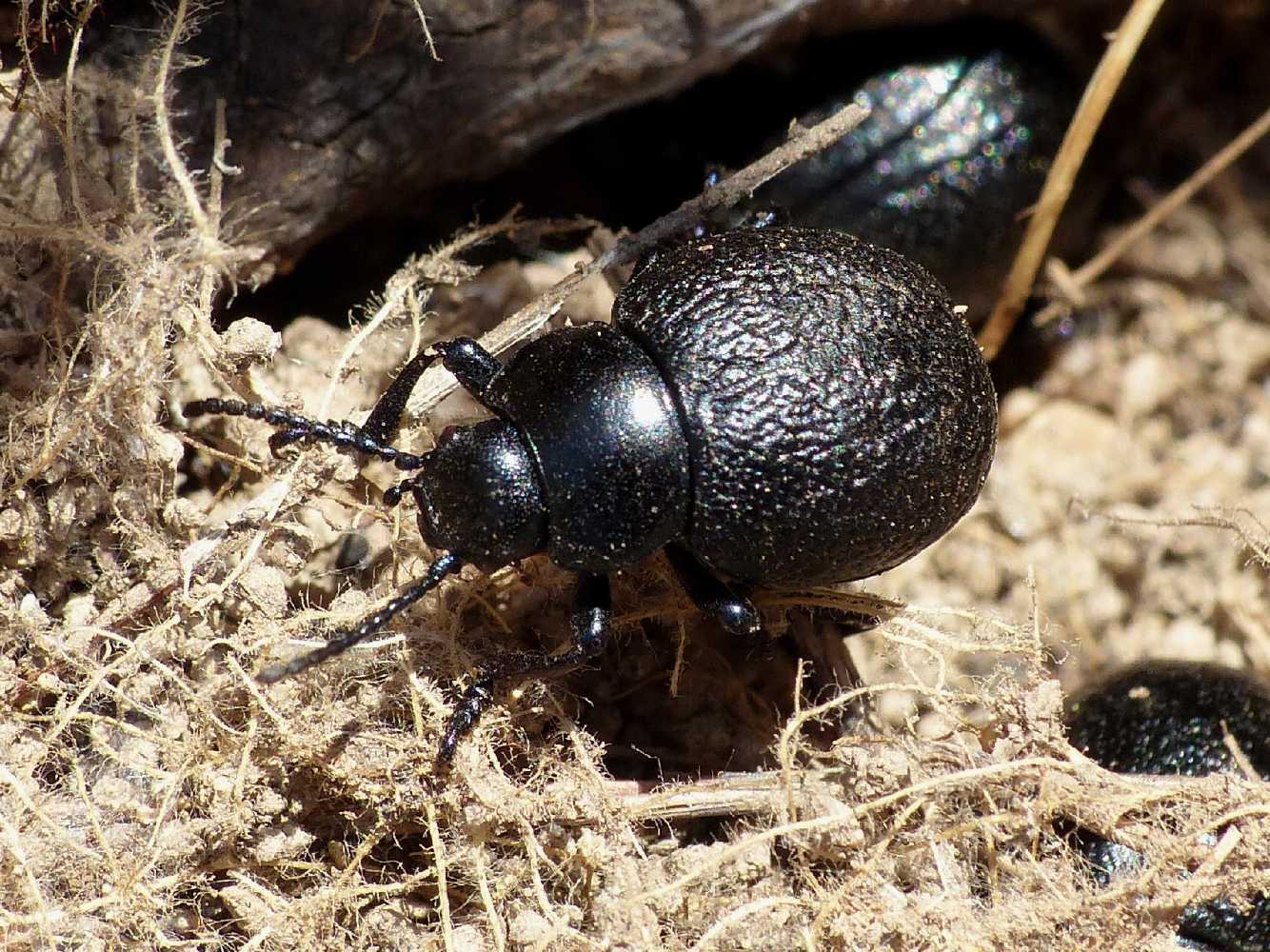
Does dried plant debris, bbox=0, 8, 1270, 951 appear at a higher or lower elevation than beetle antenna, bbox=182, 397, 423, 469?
lower

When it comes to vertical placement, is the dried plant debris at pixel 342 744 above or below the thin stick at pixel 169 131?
below

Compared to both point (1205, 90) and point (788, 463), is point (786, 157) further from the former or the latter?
point (1205, 90)

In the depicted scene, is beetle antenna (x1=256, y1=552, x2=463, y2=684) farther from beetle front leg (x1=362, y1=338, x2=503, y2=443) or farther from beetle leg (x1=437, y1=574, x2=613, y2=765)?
beetle front leg (x1=362, y1=338, x2=503, y2=443)

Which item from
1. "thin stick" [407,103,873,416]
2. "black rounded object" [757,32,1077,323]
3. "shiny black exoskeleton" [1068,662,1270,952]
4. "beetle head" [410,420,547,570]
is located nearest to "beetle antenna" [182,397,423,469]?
"beetle head" [410,420,547,570]

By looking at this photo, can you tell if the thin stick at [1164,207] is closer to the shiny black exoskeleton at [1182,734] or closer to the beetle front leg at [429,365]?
the shiny black exoskeleton at [1182,734]

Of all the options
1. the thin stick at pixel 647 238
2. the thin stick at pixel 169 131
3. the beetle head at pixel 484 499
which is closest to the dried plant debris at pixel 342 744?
the thin stick at pixel 169 131
